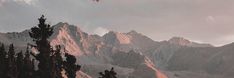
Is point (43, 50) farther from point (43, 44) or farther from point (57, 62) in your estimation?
point (57, 62)

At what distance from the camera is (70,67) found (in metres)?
65.8

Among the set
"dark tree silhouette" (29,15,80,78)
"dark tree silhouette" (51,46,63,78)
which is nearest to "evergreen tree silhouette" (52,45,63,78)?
"dark tree silhouette" (51,46,63,78)

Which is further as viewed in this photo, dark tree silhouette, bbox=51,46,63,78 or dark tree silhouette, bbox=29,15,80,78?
dark tree silhouette, bbox=51,46,63,78

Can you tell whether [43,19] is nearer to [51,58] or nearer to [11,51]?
[51,58]

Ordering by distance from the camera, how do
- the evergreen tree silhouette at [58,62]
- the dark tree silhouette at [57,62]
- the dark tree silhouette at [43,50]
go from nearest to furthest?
the dark tree silhouette at [43,50] → the dark tree silhouette at [57,62] → the evergreen tree silhouette at [58,62]

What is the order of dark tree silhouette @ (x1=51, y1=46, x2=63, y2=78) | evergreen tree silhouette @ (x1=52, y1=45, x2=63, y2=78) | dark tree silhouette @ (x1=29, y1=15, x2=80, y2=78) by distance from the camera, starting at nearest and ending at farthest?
1. dark tree silhouette @ (x1=29, y1=15, x2=80, y2=78)
2. dark tree silhouette @ (x1=51, y1=46, x2=63, y2=78)
3. evergreen tree silhouette @ (x1=52, y1=45, x2=63, y2=78)

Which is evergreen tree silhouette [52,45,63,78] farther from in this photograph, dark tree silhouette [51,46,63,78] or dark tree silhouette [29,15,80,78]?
dark tree silhouette [29,15,80,78]

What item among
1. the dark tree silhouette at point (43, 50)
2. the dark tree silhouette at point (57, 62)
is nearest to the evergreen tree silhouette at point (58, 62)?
the dark tree silhouette at point (57, 62)

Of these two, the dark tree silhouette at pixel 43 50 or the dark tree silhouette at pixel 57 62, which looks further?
the dark tree silhouette at pixel 57 62

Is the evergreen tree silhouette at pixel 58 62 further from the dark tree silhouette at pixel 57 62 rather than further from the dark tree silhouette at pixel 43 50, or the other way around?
the dark tree silhouette at pixel 43 50

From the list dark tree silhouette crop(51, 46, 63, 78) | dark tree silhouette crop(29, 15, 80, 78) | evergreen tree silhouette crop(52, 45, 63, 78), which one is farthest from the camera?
evergreen tree silhouette crop(52, 45, 63, 78)

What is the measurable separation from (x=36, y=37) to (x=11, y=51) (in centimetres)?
1479

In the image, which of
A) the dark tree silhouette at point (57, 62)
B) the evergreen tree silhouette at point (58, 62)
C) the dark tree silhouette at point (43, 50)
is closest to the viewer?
the dark tree silhouette at point (43, 50)

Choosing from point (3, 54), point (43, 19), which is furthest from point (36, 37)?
point (3, 54)
